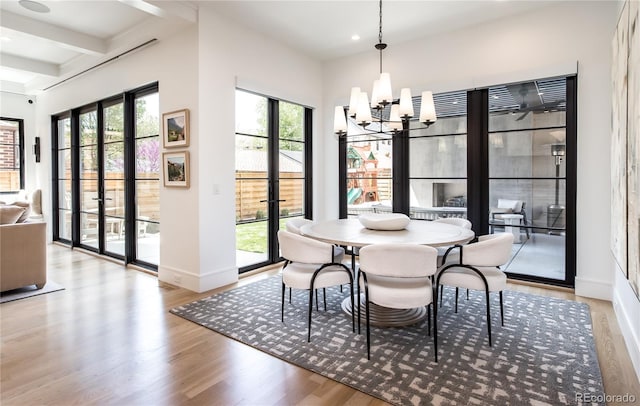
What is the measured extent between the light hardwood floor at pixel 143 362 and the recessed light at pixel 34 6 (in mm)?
3105

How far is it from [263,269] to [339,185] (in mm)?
1716

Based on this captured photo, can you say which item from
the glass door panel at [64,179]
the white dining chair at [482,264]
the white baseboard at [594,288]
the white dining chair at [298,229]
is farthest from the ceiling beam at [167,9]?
the white baseboard at [594,288]

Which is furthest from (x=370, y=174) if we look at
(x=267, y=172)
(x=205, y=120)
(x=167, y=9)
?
(x=167, y=9)

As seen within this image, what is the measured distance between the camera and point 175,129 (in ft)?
12.8

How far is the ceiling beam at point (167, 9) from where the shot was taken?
3279 millimetres

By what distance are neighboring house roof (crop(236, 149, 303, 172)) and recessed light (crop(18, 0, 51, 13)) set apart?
254 cm

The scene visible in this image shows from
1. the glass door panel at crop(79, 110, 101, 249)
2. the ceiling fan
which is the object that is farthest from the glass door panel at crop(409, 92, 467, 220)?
the glass door panel at crop(79, 110, 101, 249)

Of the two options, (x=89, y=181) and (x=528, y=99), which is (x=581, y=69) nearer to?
(x=528, y=99)

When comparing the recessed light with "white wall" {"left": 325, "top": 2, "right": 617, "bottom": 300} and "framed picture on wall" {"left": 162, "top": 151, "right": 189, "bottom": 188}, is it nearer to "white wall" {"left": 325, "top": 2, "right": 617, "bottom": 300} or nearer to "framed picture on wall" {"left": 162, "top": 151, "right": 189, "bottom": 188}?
"framed picture on wall" {"left": 162, "top": 151, "right": 189, "bottom": 188}

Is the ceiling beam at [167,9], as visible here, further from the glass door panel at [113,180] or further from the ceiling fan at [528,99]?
the ceiling fan at [528,99]

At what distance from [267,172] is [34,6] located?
10.1 feet

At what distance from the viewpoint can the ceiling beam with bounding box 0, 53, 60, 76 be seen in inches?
207

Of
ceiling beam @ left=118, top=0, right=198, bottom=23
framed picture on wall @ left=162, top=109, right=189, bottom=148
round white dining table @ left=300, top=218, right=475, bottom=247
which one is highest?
ceiling beam @ left=118, top=0, right=198, bottom=23

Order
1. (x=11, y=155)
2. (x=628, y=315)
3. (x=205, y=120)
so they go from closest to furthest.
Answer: (x=628, y=315) → (x=205, y=120) → (x=11, y=155)
